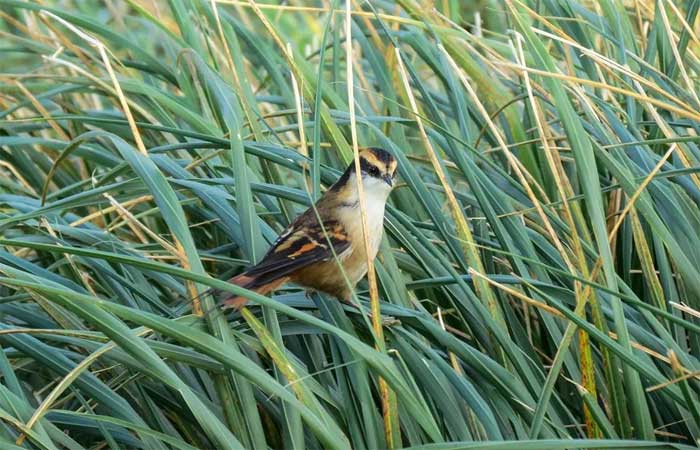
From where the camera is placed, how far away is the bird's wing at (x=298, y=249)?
276 cm

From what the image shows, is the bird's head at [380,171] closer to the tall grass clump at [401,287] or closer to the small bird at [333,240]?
the small bird at [333,240]

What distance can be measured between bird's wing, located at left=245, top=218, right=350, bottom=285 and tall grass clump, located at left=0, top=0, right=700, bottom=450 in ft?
0.17

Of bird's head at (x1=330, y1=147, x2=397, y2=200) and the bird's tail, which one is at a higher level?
bird's head at (x1=330, y1=147, x2=397, y2=200)

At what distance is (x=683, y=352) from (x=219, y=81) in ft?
4.58

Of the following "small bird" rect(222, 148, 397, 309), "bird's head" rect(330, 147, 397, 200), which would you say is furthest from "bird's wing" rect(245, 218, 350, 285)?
"bird's head" rect(330, 147, 397, 200)

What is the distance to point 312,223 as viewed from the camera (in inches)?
118

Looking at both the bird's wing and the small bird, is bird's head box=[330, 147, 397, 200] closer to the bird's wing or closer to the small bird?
the small bird

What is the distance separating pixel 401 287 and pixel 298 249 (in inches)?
11.7

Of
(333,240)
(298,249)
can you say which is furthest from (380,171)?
(298,249)

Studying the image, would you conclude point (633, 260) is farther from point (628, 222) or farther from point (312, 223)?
point (312, 223)

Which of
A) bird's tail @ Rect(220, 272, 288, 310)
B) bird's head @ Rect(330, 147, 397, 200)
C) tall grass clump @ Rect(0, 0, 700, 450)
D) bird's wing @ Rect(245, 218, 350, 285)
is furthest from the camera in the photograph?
bird's head @ Rect(330, 147, 397, 200)

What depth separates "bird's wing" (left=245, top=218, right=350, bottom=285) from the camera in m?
2.76

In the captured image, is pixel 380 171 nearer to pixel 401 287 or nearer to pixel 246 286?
pixel 401 287

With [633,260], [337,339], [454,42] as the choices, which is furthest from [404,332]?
[454,42]
